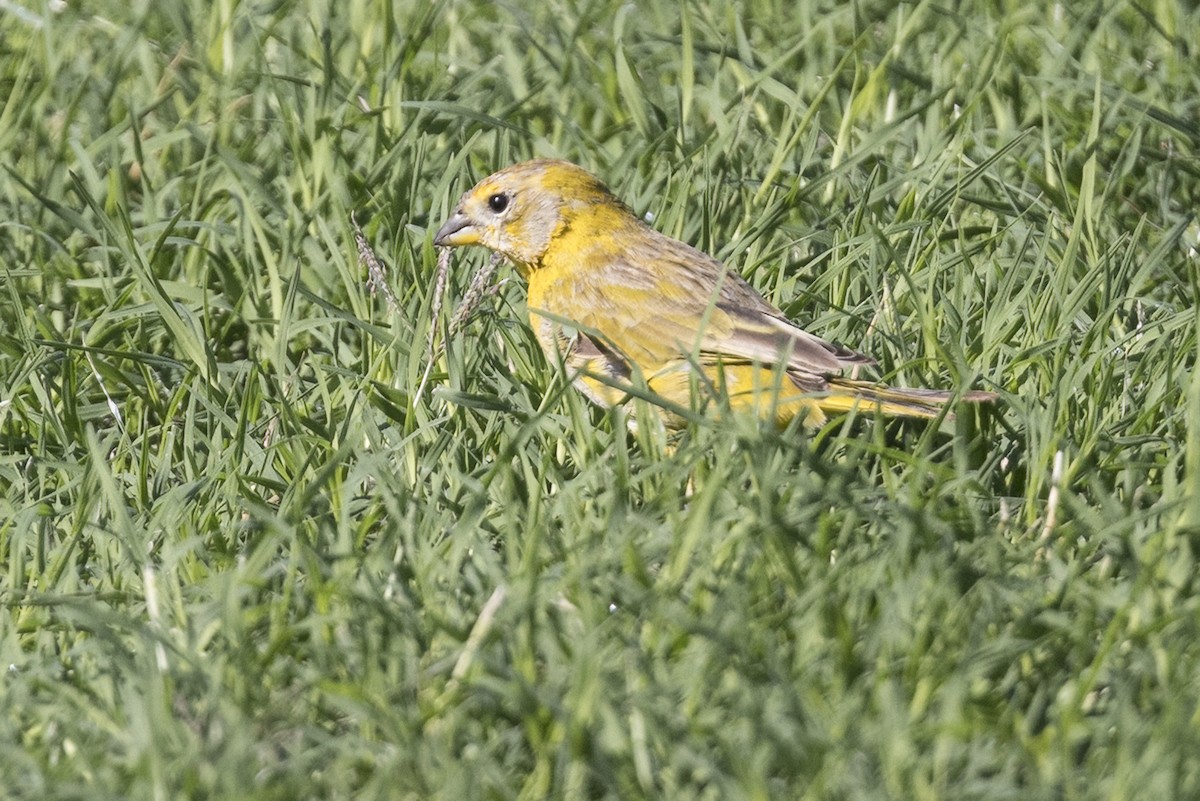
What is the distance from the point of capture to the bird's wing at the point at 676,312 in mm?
4395

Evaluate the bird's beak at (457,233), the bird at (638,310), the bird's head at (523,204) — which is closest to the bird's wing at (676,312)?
the bird at (638,310)

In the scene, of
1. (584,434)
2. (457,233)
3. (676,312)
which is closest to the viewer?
(584,434)

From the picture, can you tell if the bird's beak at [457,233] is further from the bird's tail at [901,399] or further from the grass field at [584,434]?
the bird's tail at [901,399]

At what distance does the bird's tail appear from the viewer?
158 inches

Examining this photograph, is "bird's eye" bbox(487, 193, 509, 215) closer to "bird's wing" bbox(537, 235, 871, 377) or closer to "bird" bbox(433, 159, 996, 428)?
"bird" bbox(433, 159, 996, 428)

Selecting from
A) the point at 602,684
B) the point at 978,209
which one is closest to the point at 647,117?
the point at 978,209

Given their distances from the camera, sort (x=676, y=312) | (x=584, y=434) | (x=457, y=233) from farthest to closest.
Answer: (x=457, y=233) < (x=676, y=312) < (x=584, y=434)

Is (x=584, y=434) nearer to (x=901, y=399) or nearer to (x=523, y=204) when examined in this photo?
(x=901, y=399)

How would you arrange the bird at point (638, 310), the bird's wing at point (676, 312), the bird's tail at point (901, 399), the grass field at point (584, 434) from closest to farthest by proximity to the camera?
the grass field at point (584, 434), the bird's tail at point (901, 399), the bird at point (638, 310), the bird's wing at point (676, 312)

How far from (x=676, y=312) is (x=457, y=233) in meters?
0.70

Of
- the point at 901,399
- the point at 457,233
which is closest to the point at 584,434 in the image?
the point at 901,399

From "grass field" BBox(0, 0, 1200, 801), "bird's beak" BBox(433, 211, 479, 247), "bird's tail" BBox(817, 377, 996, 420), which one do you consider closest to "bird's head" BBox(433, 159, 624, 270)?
"bird's beak" BBox(433, 211, 479, 247)

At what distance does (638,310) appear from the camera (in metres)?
4.79

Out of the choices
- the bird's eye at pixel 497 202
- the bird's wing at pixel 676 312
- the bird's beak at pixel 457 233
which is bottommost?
the bird's wing at pixel 676 312
